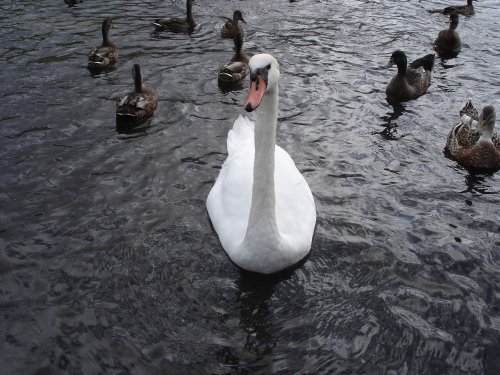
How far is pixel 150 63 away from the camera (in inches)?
458

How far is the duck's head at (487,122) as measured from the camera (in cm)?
888

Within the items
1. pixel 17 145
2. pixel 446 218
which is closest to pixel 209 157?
pixel 17 145

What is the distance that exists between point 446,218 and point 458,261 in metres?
0.97

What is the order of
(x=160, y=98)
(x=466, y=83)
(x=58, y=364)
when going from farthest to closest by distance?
(x=466, y=83), (x=160, y=98), (x=58, y=364)

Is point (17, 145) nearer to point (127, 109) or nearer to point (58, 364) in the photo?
point (127, 109)

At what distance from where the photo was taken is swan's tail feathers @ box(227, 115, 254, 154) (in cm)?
807

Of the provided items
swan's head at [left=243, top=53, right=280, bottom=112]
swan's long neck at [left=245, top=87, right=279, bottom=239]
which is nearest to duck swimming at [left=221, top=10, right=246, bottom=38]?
swan's long neck at [left=245, top=87, right=279, bottom=239]

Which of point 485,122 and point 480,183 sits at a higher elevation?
point 485,122

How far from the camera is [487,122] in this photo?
351 inches

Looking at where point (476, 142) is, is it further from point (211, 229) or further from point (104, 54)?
point (104, 54)

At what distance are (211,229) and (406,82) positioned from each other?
5935 millimetres

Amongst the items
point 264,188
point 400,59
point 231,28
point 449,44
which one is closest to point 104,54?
point 231,28

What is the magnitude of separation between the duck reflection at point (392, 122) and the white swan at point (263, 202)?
9.89ft

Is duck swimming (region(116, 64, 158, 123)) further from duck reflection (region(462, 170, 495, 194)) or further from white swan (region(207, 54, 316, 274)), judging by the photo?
duck reflection (region(462, 170, 495, 194))
